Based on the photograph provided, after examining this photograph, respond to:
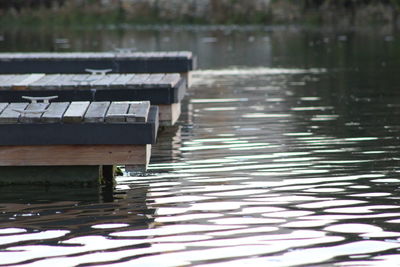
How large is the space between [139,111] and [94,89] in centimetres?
347

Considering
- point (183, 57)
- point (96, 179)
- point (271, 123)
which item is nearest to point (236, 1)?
point (183, 57)

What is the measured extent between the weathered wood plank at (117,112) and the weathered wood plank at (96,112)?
48 mm

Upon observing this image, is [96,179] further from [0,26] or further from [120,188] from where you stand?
[0,26]

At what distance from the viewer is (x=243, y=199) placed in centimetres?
1009

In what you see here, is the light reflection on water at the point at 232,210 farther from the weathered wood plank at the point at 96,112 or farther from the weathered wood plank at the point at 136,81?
the weathered wood plank at the point at 136,81

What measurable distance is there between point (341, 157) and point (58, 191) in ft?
10.9

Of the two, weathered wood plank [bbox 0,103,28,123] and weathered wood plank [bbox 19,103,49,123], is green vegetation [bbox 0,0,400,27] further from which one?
weathered wood plank [bbox 19,103,49,123]

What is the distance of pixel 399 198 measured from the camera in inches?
394

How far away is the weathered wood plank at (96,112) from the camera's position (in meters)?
10.6

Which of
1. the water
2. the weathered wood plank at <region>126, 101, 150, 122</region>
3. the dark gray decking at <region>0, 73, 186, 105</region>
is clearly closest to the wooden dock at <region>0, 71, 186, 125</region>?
the dark gray decking at <region>0, 73, 186, 105</region>

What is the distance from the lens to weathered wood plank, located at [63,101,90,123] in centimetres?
1064

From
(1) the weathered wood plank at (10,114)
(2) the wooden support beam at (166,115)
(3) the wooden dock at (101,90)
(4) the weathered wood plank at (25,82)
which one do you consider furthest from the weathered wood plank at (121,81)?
(1) the weathered wood plank at (10,114)

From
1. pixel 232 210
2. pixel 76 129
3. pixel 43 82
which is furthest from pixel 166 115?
pixel 232 210

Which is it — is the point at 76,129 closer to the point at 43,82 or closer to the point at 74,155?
the point at 74,155
